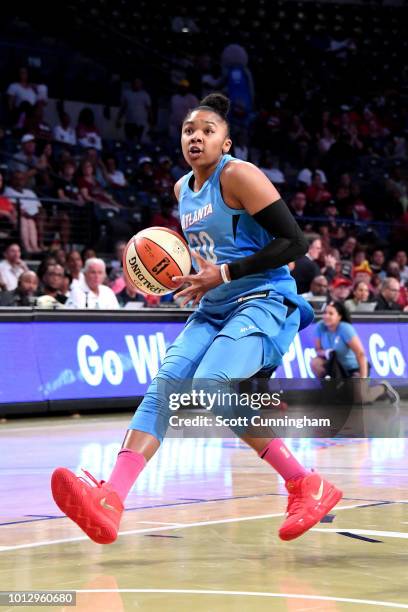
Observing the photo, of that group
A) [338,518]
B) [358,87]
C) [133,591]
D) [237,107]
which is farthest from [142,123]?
[133,591]

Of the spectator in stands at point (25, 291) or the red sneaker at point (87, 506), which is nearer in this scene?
the red sneaker at point (87, 506)

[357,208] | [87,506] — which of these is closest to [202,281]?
[87,506]

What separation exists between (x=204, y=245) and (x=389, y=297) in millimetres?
12676

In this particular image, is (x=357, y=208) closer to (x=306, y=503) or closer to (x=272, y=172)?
(x=272, y=172)

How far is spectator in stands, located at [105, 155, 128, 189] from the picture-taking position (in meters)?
21.9

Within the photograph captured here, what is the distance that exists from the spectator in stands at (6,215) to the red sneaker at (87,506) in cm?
1300

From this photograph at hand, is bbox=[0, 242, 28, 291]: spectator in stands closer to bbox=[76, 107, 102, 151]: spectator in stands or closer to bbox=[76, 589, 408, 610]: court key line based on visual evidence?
bbox=[76, 107, 102, 151]: spectator in stands

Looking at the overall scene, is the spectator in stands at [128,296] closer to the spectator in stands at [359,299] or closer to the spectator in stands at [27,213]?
the spectator in stands at [27,213]

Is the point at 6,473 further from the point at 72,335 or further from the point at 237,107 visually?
the point at 237,107

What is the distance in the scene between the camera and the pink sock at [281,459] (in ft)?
20.0

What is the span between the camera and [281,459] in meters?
6.12

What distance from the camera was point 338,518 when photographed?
703cm

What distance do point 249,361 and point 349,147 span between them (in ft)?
73.6

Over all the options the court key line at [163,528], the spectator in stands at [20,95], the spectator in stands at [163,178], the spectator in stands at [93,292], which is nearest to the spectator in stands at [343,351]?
the spectator in stands at [93,292]
